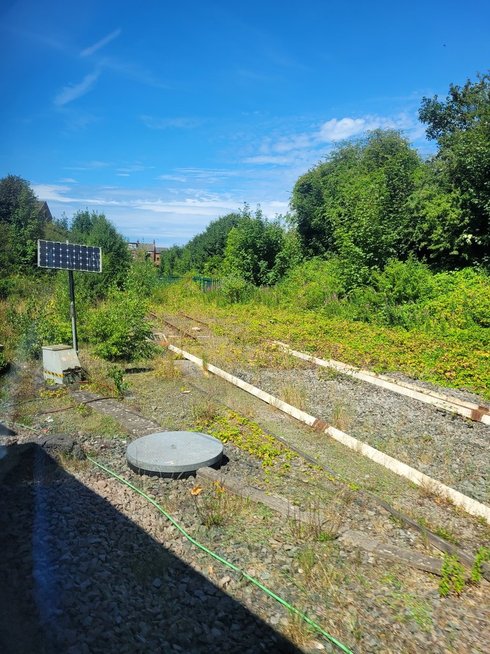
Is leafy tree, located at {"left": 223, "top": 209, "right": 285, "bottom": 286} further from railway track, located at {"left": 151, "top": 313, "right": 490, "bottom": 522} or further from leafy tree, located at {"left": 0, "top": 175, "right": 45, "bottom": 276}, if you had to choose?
railway track, located at {"left": 151, "top": 313, "right": 490, "bottom": 522}

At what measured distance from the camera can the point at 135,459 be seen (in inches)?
187

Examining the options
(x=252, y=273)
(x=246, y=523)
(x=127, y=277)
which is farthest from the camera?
(x=252, y=273)

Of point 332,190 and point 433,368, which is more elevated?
point 332,190

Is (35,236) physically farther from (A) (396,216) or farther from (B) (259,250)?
(A) (396,216)

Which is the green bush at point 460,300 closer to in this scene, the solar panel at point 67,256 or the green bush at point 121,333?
the green bush at point 121,333

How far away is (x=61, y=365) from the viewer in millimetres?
7715

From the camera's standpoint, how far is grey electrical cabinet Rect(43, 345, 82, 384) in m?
7.74

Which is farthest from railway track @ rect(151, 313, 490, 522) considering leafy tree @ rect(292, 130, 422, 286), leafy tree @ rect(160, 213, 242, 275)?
leafy tree @ rect(160, 213, 242, 275)

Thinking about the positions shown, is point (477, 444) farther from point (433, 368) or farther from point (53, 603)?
point (53, 603)

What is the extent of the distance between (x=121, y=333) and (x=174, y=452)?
5115mm

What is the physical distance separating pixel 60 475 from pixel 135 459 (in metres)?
0.72

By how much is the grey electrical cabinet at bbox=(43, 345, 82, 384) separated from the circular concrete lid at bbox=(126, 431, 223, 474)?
3001mm

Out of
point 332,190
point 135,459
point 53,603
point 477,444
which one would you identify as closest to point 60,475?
point 135,459

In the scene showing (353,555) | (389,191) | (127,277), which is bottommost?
(353,555)
